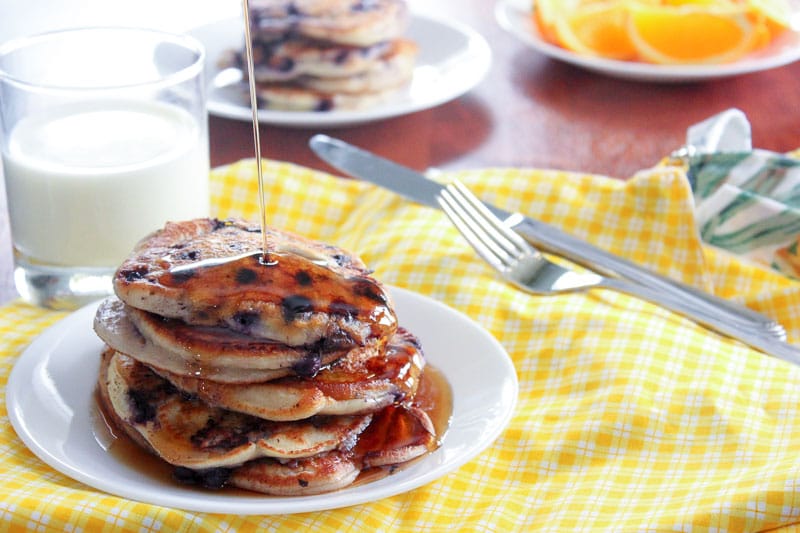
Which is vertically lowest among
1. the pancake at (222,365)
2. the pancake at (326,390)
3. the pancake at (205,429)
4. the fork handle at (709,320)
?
the fork handle at (709,320)

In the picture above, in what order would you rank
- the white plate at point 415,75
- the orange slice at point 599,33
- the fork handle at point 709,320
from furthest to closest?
the orange slice at point 599,33
the white plate at point 415,75
the fork handle at point 709,320

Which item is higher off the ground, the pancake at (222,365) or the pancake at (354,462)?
the pancake at (222,365)

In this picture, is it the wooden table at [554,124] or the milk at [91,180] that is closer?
the milk at [91,180]

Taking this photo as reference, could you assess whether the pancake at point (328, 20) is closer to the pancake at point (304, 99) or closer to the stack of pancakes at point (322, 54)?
the stack of pancakes at point (322, 54)

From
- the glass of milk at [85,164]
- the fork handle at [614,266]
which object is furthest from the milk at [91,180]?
the fork handle at [614,266]

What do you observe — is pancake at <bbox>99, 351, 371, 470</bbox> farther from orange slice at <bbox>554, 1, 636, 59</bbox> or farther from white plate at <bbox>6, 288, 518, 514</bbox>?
orange slice at <bbox>554, 1, 636, 59</bbox>

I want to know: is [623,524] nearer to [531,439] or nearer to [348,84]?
[531,439]

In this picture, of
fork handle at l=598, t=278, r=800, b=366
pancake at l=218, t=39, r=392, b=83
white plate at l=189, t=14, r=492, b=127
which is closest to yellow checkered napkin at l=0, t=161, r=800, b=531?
fork handle at l=598, t=278, r=800, b=366

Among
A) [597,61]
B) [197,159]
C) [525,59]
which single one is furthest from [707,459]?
[525,59]
